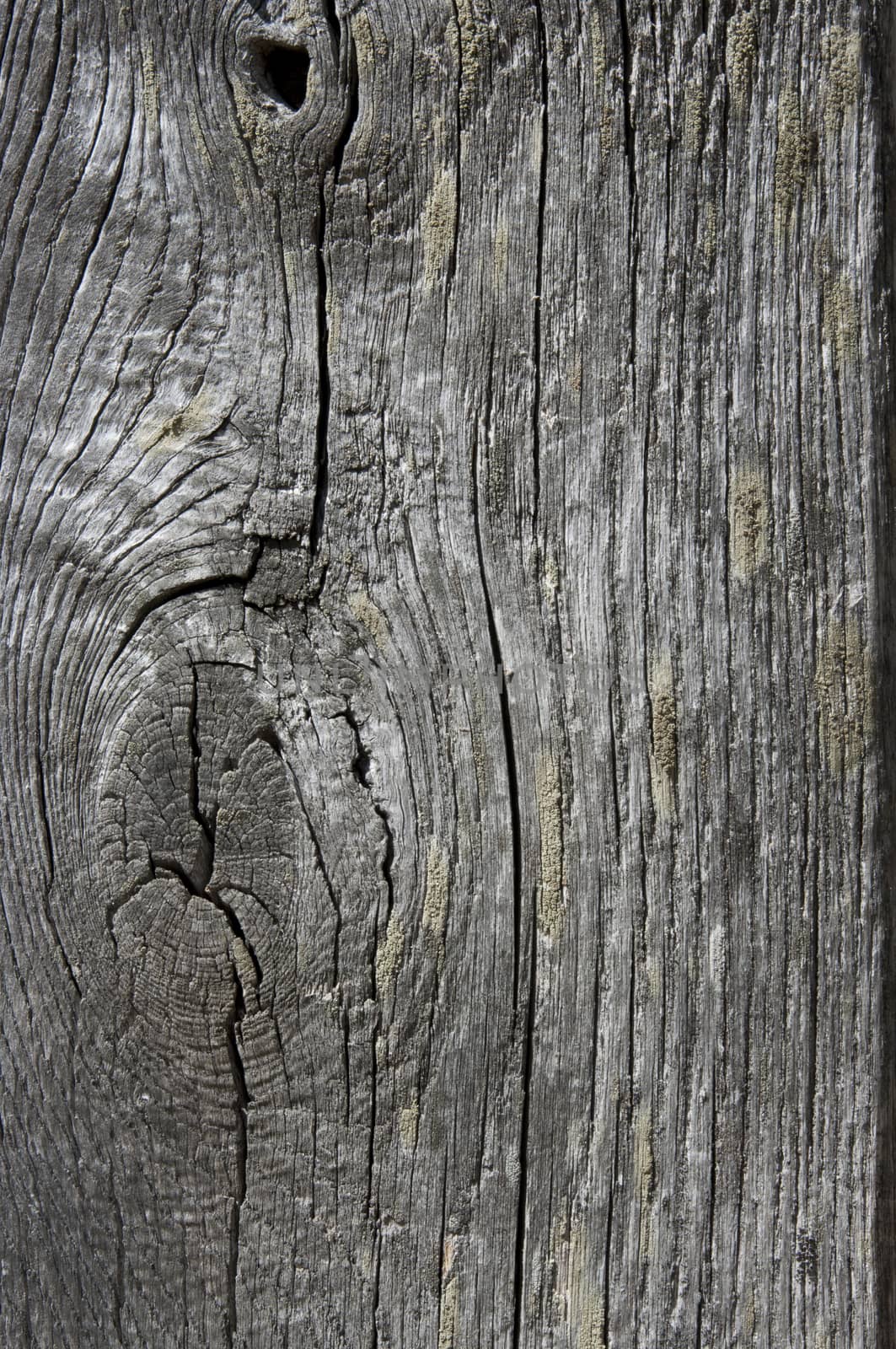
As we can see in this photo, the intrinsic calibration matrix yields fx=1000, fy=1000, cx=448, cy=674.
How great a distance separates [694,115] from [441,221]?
311 millimetres

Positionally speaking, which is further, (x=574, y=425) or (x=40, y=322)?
(x=40, y=322)

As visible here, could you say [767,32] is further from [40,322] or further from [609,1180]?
[609,1180]

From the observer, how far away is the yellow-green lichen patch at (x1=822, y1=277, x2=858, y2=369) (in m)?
1.14

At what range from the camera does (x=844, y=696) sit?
1140 millimetres

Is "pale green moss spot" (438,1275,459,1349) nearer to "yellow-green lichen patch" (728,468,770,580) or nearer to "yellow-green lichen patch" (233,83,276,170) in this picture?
"yellow-green lichen patch" (728,468,770,580)

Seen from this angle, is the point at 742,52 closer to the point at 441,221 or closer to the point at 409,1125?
the point at 441,221

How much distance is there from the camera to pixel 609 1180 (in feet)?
3.82

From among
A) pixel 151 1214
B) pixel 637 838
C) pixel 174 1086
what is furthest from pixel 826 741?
pixel 151 1214

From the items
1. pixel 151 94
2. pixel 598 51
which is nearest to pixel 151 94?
pixel 151 94

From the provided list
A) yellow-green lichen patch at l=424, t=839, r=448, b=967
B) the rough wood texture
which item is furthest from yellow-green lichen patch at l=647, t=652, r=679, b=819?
yellow-green lichen patch at l=424, t=839, r=448, b=967

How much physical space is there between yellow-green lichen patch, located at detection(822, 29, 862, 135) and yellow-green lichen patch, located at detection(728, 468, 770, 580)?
0.40 meters

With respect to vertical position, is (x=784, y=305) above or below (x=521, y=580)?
above

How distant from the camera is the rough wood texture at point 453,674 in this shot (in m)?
1.15

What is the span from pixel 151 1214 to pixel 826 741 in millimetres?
1005
